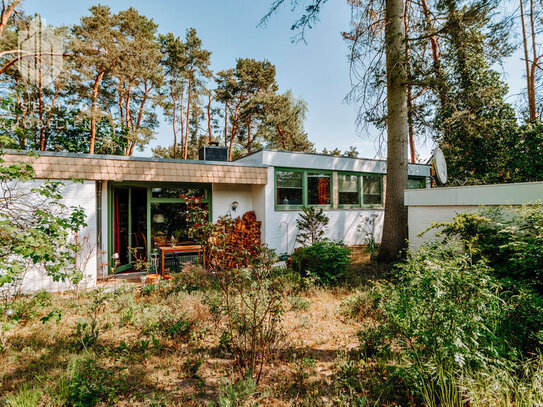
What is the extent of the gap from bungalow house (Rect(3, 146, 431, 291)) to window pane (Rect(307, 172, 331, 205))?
4 centimetres

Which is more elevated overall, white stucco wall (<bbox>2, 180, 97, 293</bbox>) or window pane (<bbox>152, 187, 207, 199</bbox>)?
window pane (<bbox>152, 187, 207, 199</bbox>)

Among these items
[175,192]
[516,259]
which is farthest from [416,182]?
[175,192]

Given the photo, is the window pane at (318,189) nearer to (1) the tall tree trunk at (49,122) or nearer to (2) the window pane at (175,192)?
(2) the window pane at (175,192)

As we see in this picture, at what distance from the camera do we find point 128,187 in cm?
777

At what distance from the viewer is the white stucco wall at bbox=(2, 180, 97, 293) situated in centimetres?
573

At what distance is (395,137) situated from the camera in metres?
6.83

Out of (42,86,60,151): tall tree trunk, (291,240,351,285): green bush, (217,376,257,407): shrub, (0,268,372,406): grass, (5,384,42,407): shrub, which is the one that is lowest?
(0,268,372,406): grass

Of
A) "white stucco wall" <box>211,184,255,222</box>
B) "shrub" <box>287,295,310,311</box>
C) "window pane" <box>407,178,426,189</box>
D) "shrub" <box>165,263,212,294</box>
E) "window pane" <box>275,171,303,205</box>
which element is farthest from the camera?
"window pane" <box>407,178,426,189</box>

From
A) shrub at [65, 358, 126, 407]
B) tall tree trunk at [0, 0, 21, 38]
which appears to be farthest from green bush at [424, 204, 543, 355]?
tall tree trunk at [0, 0, 21, 38]

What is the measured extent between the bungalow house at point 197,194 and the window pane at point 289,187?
0.03 meters

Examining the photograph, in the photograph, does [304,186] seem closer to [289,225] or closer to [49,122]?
[289,225]

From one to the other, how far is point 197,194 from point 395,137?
6.13 m

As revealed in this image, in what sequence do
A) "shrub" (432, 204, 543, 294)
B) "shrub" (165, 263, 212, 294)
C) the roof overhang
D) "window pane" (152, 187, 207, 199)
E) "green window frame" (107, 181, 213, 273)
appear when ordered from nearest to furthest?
"shrub" (432, 204, 543, 294), "shrub" (165, 263, 212, 294), the roof overhang, "green window frame" (107, 181, 213, 273), "window pane" (152, 187, 207, 199)

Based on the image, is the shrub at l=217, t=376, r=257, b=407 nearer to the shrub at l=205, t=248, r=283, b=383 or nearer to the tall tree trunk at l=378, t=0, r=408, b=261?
the shrub at l=205, t=248, r=283, b=383
